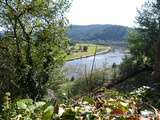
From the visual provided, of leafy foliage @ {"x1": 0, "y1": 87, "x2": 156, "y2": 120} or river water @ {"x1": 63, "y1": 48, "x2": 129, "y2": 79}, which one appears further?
river water @ {"x1": 63, "y1": 48, "x2": 129, "y2": 79}

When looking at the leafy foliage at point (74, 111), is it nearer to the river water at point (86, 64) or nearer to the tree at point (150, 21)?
the river water at point (86, 64)

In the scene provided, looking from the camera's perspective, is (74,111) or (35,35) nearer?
(74,111)

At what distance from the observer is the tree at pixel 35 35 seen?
31.8 metres

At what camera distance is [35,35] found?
110ft

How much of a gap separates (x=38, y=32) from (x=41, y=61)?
2.41 meters

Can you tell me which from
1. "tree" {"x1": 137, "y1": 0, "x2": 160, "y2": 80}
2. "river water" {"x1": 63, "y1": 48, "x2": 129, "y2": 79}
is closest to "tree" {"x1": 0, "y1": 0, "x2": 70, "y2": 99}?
"river water" {"x1": 63, "y1": 48, "x2": 129, "y2": 79}

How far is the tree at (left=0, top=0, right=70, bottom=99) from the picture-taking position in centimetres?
3180

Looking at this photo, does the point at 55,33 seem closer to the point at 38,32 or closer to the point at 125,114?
the point at 38,32

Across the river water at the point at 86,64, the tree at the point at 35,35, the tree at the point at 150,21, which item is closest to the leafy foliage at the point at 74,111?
the river water at the point at 86,64

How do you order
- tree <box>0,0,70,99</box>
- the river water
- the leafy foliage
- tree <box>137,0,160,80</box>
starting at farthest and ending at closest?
tree <box>137,0,160,80</box> < tree <box>0,0,70,99</box> < the river water < the leafy foliage

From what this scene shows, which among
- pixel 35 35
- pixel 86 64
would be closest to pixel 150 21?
pixel 35 35

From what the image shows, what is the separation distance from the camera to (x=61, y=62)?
113ft

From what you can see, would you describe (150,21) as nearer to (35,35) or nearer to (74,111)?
Answer: (35,35)

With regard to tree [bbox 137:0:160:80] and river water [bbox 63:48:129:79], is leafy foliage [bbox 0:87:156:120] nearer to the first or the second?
river water [bbox 63:48:129:79]
